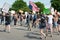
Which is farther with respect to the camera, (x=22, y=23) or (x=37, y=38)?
(x=22, y=23)

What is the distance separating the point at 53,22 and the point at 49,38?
79.3 inches

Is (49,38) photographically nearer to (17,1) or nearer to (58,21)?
(58,21)

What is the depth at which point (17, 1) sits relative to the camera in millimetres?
108438

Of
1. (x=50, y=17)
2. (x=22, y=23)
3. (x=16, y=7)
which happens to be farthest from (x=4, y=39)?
(x=16, y=7)

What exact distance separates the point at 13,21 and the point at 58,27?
1386cm

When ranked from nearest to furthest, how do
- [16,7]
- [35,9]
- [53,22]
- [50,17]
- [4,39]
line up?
[4,39], [50,17], [53,22], [35,9], [16,7]

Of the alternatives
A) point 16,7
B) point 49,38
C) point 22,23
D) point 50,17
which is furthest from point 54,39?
point 16,7

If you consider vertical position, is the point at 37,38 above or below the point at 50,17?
below

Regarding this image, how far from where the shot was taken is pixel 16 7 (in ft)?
346

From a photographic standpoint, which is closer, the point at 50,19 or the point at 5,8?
the point at 50,19

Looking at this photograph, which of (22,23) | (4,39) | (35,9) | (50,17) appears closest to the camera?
(4,39)

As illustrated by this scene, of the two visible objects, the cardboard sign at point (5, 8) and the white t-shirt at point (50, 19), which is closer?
the white t-shirt at point (50, 19)

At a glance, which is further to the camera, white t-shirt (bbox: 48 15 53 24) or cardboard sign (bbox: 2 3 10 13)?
cardboard sign (bbox: 2 3 10 13)

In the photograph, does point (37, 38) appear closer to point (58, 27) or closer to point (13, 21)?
point (58, 27)
